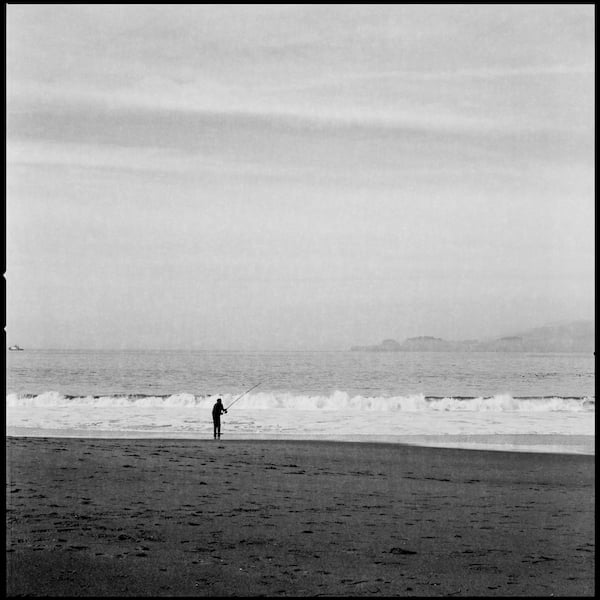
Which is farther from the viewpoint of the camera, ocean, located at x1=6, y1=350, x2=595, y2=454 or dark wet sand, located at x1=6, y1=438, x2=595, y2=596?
ocean, located at x1=6, y1=350, x2=595, y2=454

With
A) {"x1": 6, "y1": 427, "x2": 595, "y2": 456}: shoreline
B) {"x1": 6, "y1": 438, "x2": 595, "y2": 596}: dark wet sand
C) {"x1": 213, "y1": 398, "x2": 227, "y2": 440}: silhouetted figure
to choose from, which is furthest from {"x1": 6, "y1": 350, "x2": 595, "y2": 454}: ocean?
{"x1": 6, "y1": 438, "x2": 595, "y2": 596}: dark wet sand

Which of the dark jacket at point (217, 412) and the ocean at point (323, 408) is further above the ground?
the dark jacket at point (217, 412)

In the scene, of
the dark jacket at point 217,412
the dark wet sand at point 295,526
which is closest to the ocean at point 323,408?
the dark jacket at point 217,412

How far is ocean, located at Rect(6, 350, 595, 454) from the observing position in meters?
19.6

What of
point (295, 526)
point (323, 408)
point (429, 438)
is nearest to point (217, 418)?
point (429, 438)

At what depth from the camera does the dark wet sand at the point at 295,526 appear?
17.6 ft

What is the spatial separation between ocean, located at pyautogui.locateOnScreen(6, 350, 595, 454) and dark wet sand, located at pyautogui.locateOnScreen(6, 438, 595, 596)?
5.91 metres

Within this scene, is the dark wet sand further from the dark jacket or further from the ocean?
the ocean

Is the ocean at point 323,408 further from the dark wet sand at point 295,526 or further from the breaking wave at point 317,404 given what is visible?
the dark wet sand at point 295,526

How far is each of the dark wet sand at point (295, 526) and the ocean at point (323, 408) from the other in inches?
233

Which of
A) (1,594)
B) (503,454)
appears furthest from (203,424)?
(1,594)

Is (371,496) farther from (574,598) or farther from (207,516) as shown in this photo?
(574,598)

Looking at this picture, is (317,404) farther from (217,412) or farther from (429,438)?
(217,412)

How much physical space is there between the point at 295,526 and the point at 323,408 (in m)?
25.9
